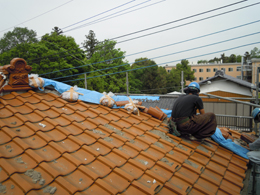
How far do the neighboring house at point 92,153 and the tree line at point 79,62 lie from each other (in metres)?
6.97

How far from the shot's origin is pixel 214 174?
11.7 ft

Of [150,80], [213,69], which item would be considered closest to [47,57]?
[150,80]

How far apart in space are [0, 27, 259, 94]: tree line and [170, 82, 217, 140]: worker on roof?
24.4ft

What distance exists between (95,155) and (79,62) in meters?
30.3

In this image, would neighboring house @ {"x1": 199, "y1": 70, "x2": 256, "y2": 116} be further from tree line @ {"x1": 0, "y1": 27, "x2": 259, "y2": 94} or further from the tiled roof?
the tiled roof

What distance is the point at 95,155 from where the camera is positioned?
3102 millimetres

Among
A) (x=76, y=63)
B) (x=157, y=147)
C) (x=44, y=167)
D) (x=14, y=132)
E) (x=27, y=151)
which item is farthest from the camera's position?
(x=76, y=63)

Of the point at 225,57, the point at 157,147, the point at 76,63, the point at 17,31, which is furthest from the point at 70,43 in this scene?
the point at 225,57

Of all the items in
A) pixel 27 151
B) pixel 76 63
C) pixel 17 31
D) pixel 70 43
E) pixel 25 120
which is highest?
pixel 17 31

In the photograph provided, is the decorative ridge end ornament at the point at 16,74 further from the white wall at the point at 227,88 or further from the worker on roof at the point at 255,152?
the white wall at the point at 227,88

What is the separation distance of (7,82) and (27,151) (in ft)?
8.40

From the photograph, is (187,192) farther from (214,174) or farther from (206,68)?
(206,68)

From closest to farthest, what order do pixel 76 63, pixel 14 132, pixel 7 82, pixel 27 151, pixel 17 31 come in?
pixel 27 151 → pixel 14 132 → pixel 7 82 → pixel 76 63 → pixel 17 31

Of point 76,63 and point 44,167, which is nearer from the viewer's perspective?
point 44,167
